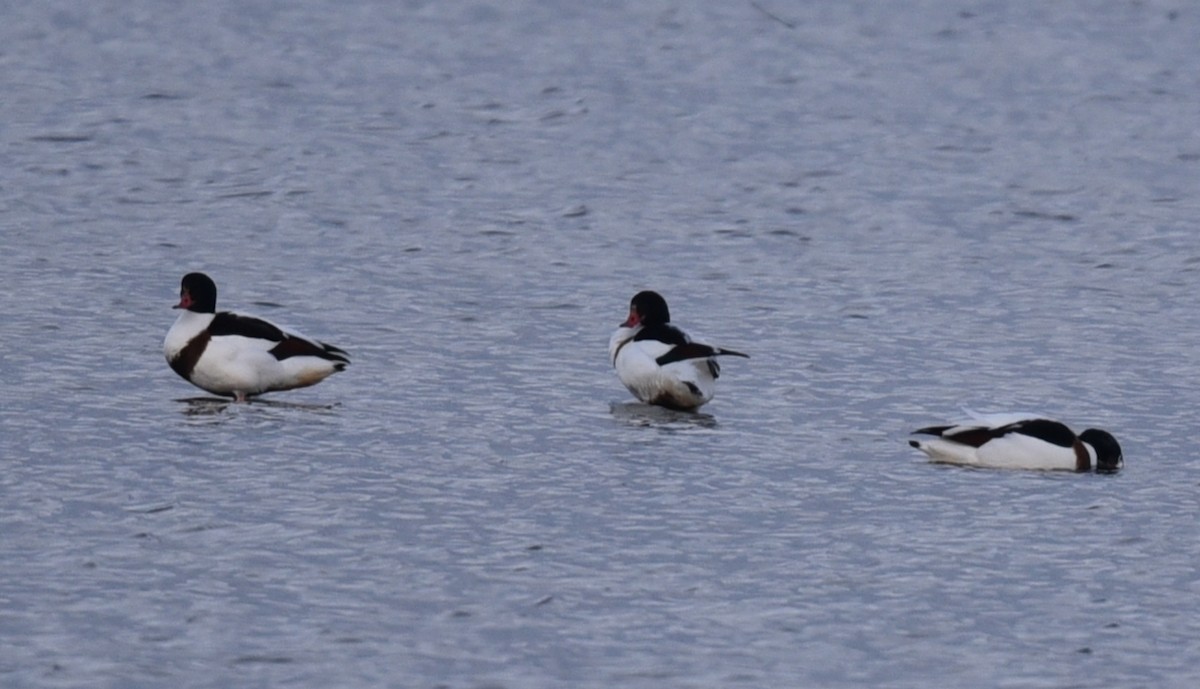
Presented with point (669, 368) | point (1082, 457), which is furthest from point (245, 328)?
point (1082, 457)

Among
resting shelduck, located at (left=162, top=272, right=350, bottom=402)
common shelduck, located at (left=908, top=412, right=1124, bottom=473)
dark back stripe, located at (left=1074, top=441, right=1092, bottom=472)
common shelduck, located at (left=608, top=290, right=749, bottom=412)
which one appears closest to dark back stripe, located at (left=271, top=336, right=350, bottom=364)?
resting shelduck, located at (left=162, top=272, right=350, bottom=402)

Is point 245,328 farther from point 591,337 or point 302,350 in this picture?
point 591,337

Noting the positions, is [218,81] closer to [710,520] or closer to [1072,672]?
[710,520]

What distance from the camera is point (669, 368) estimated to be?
537 inches

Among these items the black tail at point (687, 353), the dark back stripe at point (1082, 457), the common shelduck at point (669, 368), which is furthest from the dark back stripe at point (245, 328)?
the dark back stripe at point (1082, 457)

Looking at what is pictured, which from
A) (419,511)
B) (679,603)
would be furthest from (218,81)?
(679,603)

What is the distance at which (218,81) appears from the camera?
25.2 metres

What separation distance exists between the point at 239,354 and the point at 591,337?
2.83 m

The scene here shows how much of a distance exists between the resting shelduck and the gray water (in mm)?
243

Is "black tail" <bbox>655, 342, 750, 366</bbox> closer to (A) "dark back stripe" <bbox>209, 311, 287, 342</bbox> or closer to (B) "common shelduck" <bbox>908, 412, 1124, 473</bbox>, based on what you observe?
(B) "common shelduck" <bbox>908, 412, 1124, 473</bbox>

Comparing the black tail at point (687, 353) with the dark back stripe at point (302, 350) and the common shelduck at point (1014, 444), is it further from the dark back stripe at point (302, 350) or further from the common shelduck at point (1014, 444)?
the dark back stripe at point (302, 350)

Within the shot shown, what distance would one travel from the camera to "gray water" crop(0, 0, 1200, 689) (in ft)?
30.6

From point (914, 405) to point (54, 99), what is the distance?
12990 millimetres

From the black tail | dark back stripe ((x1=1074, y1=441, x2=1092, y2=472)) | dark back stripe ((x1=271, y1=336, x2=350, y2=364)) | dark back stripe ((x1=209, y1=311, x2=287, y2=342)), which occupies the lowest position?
dark back stripe ((x1=1074, y1=441, x2=1092, y2=472))
